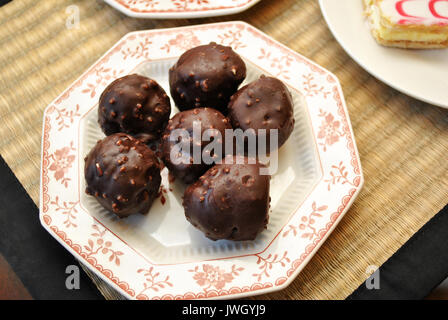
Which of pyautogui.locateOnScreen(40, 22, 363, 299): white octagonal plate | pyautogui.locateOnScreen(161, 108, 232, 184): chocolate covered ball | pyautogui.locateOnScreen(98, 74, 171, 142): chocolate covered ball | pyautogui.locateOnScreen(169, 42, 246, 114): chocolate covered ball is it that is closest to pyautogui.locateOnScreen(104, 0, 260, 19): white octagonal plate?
pyautogui.locateOnScreen(40, 22, 363, 299): white octagonal plate

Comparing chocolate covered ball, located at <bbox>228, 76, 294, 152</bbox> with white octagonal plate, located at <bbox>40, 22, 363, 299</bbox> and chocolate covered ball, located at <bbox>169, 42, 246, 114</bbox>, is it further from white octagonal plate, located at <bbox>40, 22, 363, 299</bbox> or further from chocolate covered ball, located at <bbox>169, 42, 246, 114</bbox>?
white octagonal plate, located at <bbox>40, 22, 363, 299</bbox>

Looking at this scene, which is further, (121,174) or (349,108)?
(349,108)

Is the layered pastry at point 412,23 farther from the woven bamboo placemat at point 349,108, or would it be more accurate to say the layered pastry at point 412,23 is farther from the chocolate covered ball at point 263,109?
the chocolate covered ball at point 263,109

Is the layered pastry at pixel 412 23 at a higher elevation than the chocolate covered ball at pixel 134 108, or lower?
lower

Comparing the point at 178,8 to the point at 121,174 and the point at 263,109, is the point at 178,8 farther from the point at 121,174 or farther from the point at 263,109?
the point at 121,174

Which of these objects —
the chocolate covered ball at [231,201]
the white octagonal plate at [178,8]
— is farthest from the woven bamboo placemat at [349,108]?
the chocolate covered ball at [231,201]

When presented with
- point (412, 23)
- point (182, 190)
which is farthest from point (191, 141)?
point (412, 23)
